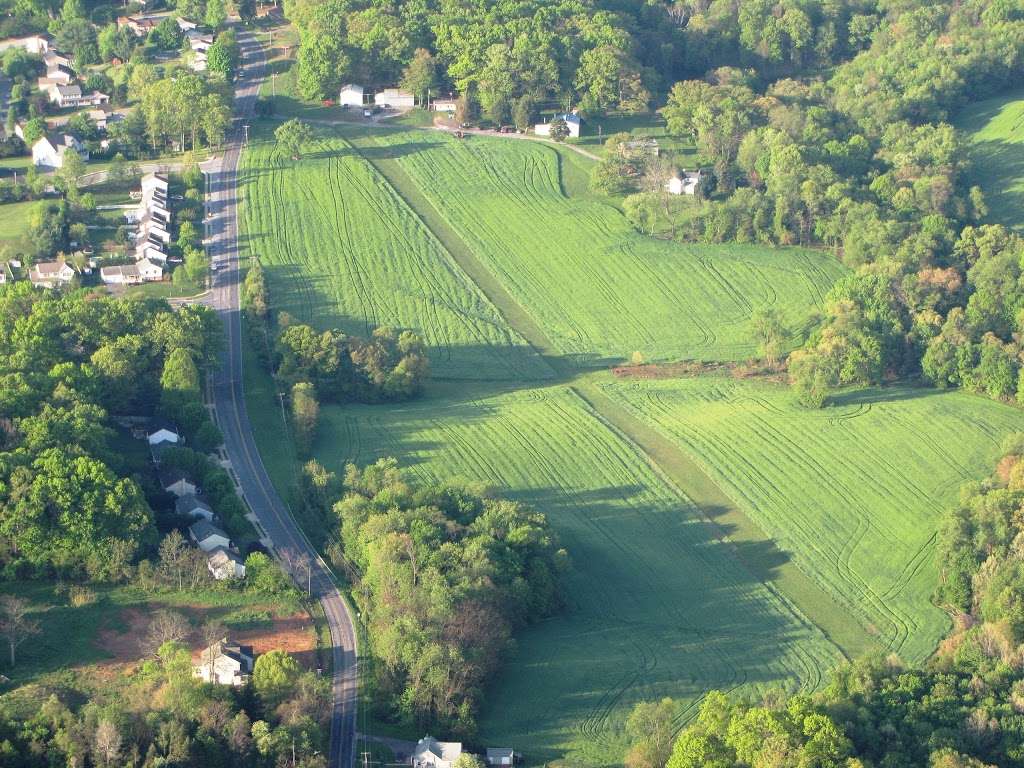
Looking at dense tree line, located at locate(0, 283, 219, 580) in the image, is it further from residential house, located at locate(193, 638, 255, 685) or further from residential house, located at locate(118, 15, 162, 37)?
residential house, located at locate(118, 15, 162, 37)

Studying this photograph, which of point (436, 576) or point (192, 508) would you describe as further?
point (192, 508)

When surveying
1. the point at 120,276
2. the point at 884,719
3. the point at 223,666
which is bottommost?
the point at 884,719

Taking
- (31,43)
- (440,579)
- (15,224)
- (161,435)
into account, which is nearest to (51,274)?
(15,224)

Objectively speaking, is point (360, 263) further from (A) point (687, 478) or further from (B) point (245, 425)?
(A) point (687, 478)

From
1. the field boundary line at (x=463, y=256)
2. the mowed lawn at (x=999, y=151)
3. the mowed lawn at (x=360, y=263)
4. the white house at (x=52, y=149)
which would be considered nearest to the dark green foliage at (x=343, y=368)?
the mowed lawn at (x=360, y=263)

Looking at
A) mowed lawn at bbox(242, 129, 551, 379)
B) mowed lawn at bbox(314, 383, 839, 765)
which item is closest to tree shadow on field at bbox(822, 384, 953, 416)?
mowed lawn at bbox(314, 383, 839, 765)
